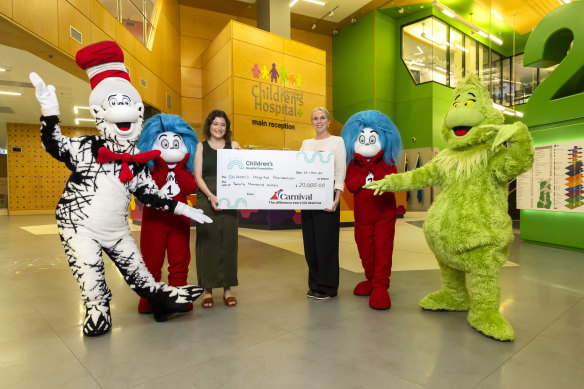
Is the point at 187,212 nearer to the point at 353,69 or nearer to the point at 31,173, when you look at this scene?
the point at 353,69

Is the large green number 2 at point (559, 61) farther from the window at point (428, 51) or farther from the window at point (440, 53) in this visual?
the window at point (428, 51)

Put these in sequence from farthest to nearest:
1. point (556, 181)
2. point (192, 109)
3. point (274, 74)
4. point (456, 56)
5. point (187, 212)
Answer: point (456, 56) < point (192, 109) < point (274, 74) < point (556, 181) < point (187, 212)

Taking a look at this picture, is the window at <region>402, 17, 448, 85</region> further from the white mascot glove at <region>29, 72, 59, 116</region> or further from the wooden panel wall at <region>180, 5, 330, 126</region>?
the white mascot glove at <region>29, 72, 59, 116</region>

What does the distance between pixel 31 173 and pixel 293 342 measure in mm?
Result: 14111

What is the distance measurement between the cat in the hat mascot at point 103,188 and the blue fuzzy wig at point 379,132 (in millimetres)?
1217

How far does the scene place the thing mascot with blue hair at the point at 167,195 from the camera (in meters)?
2.30

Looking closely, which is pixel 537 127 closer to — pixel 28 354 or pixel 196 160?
pixel 196 160

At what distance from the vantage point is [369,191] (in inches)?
97.9

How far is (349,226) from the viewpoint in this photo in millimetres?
7531

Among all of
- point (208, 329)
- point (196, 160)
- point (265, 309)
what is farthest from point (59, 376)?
point (196, 160)

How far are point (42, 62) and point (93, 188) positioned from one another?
5.76 metres

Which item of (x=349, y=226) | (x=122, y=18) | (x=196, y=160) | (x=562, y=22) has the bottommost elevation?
(x=349, y=226)

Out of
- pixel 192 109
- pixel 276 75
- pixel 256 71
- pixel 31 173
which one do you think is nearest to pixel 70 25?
pixel 256 71

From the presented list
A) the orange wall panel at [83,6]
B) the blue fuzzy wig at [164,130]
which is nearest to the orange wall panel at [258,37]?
the orange wall panel at [83,6]
